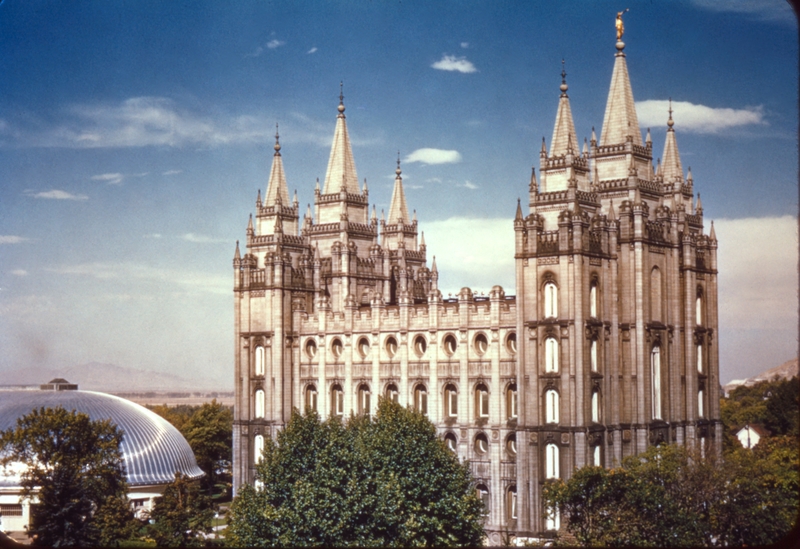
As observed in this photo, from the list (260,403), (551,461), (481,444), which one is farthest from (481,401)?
(260,403)

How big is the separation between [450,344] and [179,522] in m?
19.6

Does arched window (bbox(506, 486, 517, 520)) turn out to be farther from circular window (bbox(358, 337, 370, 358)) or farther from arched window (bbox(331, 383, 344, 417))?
arched window (bbox(331, 383, 344, 417))

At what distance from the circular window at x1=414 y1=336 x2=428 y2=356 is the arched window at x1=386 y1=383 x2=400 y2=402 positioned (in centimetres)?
287

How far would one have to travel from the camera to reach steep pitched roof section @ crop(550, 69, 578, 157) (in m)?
68.2

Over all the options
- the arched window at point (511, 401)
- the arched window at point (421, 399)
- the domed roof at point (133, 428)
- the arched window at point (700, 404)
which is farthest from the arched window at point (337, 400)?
the arched window at point (700, 404)

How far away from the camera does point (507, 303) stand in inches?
2729

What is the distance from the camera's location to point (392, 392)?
7500cm

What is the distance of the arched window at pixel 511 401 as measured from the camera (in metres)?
68.8

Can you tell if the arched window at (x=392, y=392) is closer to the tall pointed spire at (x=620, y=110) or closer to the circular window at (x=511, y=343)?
the circular window at (x=511, y=343)

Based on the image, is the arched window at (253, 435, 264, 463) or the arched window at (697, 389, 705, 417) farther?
the arched window at (253, 435, 264, 463)

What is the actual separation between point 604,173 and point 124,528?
1378 inches

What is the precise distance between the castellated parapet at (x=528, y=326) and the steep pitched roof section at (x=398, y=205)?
3.22 metres

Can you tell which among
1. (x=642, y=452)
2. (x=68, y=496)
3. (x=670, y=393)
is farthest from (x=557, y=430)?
(x=68, y=496)

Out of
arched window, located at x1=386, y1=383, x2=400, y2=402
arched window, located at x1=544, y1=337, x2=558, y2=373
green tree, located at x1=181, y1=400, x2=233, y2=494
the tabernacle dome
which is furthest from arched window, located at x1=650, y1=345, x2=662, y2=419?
green tree, located at x1=181, y1=400, x2=233, y2=494
